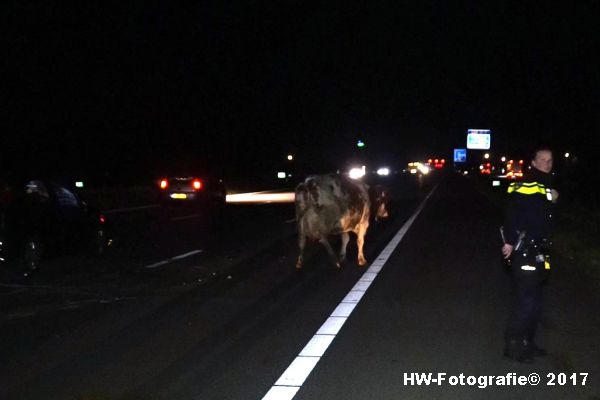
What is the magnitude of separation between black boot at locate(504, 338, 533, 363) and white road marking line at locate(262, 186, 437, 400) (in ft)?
5.82

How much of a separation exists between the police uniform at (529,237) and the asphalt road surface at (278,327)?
21.8 inches

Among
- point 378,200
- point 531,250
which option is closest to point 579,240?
point 378,200

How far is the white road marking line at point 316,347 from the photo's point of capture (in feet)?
21.7

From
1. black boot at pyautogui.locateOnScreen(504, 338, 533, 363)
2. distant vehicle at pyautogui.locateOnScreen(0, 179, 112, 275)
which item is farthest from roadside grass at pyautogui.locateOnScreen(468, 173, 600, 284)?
distant vehicle at pyautogui.locateOnScreen(0, 179, 112, 275)

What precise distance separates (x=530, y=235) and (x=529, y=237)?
20 millimetres

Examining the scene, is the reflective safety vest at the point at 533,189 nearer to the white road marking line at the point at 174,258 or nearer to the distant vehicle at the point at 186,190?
the white road marking line at the point at 174,258

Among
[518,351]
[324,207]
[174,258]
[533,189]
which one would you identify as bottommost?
[174,258]

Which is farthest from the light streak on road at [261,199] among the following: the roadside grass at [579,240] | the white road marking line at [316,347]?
the white road marking line at [316,347]

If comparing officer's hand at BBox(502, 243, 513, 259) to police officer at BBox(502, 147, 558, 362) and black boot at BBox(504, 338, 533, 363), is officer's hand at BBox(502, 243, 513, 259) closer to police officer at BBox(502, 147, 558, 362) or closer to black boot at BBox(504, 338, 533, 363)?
police officer at BBox(502, 147, 558, 362)

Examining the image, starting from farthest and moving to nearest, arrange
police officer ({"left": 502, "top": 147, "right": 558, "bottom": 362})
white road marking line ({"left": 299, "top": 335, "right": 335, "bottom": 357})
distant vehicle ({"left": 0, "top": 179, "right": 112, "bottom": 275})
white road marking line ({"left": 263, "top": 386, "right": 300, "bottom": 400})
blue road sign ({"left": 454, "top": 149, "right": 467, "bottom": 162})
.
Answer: blue road sign ({"left": 454, "top": 149, "right": 467, "bottom": 162}) < distant vehicle ({"left": 0, "top": 179, "right": 112, "bottom": 275}) < white road marking line ({"left": 299, "top": 335, "right": 335, "bottom": 357}) < police officer ({"left": 502, "top": 147, "right": 558, "bottom": 362}) < white road marking line ({"left": 263, "top": 386, "right": 300, "bottom": 400})

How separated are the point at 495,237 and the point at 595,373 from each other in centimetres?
1345

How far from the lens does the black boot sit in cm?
745

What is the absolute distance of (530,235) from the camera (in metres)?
7.17

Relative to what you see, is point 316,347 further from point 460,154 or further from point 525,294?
point 460,154
